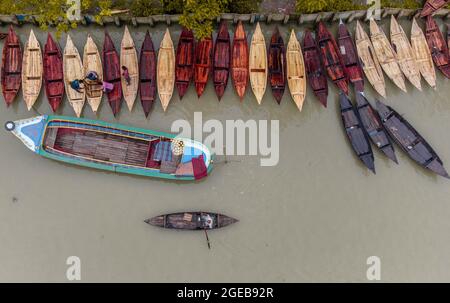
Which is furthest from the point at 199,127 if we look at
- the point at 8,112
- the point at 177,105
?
the point at 8,112

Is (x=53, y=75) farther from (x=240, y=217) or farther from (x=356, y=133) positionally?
(x=356, y=133)

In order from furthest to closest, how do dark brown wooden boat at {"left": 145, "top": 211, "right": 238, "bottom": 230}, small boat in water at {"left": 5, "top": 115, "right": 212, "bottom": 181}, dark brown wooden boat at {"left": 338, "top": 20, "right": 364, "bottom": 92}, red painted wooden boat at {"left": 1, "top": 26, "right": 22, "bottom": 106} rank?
dark brown wooden boat at {"left": 338, "top": 20, "right": 364, "bottom": 92} → red painted wooden boat at {"left": 1, "top": 26, "right": 22, "bottom": 106} → dark brown wooden boat at {"left": 145, "top": 211, "right": 238, "bottom": 230} → small boat in water at {"left": 5, "top": 115, "right": 212, "bottom": 181}

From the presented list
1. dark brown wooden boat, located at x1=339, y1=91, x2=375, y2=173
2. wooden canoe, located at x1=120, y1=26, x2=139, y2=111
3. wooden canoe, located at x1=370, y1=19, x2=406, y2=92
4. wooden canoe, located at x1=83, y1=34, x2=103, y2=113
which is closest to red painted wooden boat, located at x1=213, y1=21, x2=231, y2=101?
wooden canoe, located at x1=120, y1=26, x2=139, y2=111

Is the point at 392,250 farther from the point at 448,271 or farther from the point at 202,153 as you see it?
the point at 202,153

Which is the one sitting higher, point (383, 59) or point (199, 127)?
point (383, 59)

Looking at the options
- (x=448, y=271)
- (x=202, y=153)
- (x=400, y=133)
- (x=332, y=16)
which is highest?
(x=332, y=16)

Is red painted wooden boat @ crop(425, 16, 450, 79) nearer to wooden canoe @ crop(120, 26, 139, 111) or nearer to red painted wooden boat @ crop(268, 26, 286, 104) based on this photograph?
red painted wooden boat @ crop(268, 26, 286, 104)
